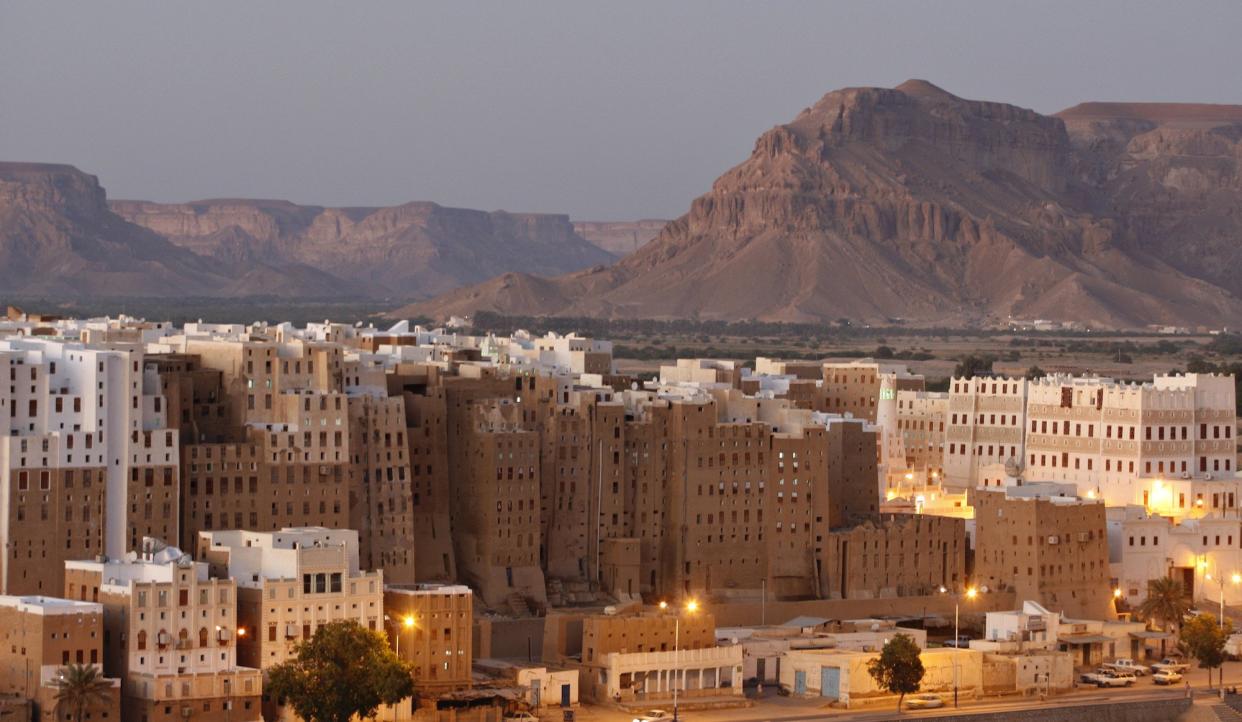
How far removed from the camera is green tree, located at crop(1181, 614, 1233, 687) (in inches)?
3260

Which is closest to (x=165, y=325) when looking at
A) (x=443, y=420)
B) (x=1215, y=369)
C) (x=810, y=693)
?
(x=443, y=420)

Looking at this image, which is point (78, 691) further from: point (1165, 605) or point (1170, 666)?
point (1165, 605)

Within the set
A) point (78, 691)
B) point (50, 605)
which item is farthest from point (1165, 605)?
point (78, 691)

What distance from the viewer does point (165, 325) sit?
105062 mm

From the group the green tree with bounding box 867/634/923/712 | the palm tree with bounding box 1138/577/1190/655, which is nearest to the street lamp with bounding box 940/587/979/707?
the green tree with bounding box 867/634/923/712

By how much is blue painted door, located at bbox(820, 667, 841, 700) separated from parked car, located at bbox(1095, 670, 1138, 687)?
29.0ft

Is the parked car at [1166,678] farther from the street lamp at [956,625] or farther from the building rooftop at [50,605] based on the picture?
the building rooftop at [50,605]

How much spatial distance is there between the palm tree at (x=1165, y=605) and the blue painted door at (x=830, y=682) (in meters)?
15.9

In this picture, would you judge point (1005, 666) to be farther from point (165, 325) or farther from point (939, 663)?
point (165, 325)

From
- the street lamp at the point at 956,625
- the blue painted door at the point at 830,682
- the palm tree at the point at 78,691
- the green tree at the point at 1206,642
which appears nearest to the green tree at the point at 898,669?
the blue painted door at the point at 830,682

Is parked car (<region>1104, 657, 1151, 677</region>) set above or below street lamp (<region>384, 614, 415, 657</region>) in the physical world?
below

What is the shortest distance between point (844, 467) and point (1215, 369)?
66073 millimetres

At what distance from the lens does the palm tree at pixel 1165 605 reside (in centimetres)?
9025

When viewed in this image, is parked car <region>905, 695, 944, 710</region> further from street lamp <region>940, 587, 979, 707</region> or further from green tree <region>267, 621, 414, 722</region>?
green tree <region>267, 621, 414, 722</region>
